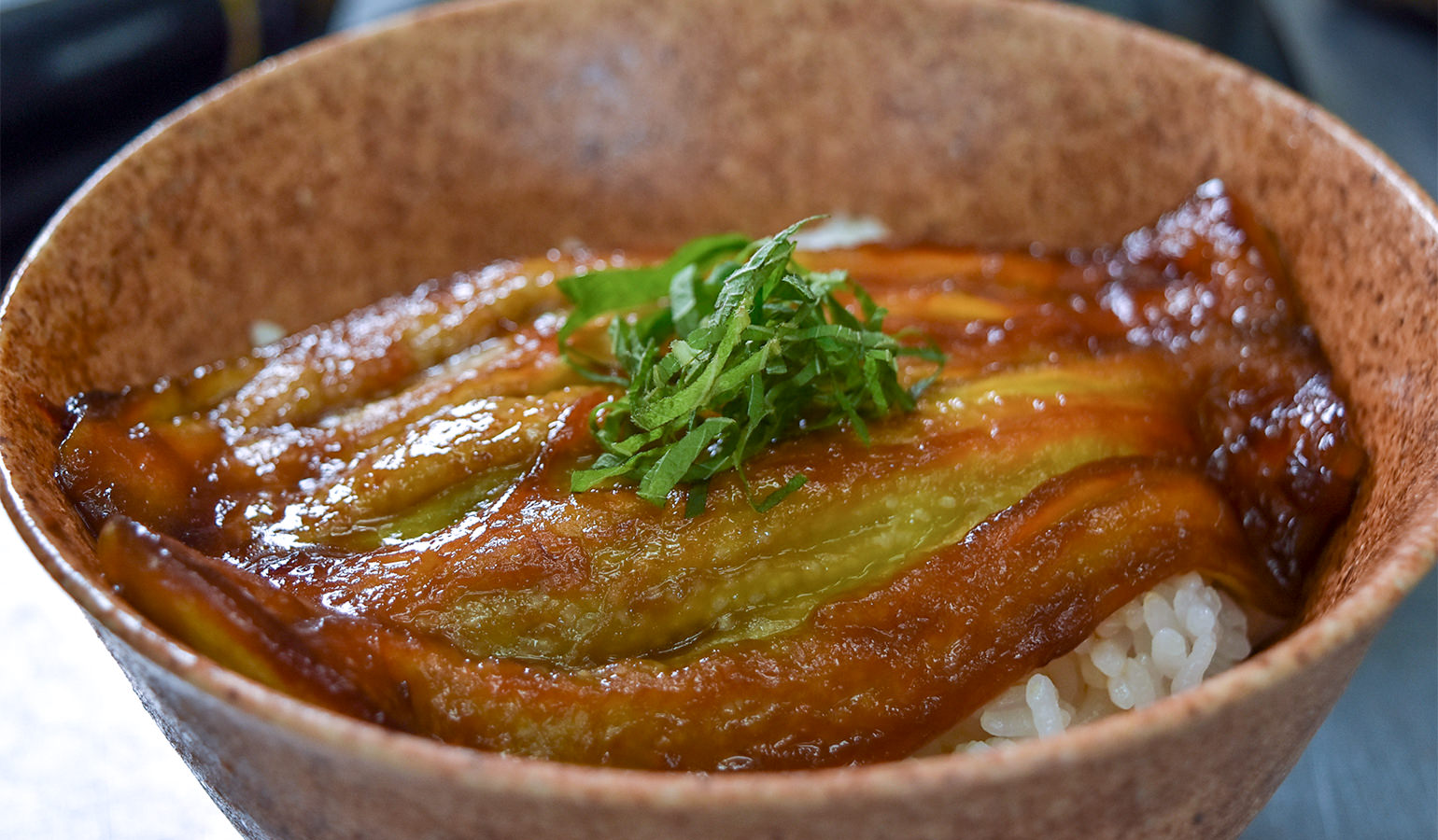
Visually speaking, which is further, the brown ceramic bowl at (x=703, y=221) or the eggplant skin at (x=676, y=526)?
the eggplant skin at (x=676, y=526)

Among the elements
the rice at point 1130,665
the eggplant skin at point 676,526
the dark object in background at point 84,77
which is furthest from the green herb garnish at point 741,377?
the dark object in background at point 84,77

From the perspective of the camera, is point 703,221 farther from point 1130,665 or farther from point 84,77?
point 84,77

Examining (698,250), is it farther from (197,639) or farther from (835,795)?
(835,795)

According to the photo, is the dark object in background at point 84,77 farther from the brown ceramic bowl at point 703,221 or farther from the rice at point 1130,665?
the rice at point 1130,665

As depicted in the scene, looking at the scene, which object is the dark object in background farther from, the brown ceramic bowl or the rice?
the rice

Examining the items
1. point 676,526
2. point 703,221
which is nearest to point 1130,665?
point 676,526

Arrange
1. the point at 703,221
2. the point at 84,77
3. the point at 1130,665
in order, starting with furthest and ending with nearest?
the point at 84,77, the point at 703,221, the point at 1130,665
